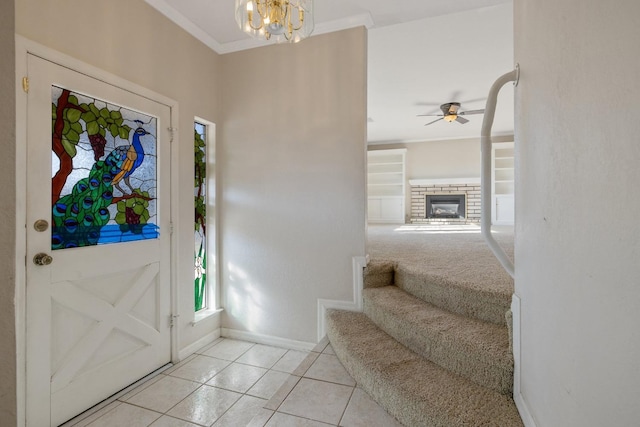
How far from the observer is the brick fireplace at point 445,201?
764 cm

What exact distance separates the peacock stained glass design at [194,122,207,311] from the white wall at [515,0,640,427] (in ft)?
8.56

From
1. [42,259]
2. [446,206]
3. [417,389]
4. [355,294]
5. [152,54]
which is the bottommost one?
[417,389]

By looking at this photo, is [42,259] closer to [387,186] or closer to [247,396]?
[247,396]

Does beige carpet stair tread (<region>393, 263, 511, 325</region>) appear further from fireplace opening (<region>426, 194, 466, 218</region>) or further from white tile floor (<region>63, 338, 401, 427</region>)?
fireplace opening (<region>426, 194, 466, 218</region>)

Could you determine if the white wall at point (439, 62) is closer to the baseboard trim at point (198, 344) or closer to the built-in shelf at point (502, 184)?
the built-in shelf at point (502, 184)

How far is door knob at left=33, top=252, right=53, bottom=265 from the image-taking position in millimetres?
1653

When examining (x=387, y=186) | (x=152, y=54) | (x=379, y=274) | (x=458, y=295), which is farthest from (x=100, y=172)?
(x=387, y=186)

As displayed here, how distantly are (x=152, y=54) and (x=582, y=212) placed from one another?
2757 millimetres

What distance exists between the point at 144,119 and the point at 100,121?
337mm

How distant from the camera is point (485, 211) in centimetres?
142

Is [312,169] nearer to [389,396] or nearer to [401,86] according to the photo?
[389,396]

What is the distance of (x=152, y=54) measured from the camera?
7.65ft

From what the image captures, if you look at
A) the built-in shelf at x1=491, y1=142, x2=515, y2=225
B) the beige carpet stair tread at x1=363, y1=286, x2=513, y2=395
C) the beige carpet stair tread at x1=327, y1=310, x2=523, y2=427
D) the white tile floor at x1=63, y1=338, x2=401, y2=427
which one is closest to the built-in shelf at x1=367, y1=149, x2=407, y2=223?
the built-in shelf at x1=491, y1=142, x2=515, y2=225

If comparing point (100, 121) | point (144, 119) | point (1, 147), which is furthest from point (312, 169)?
point (1, 147)
